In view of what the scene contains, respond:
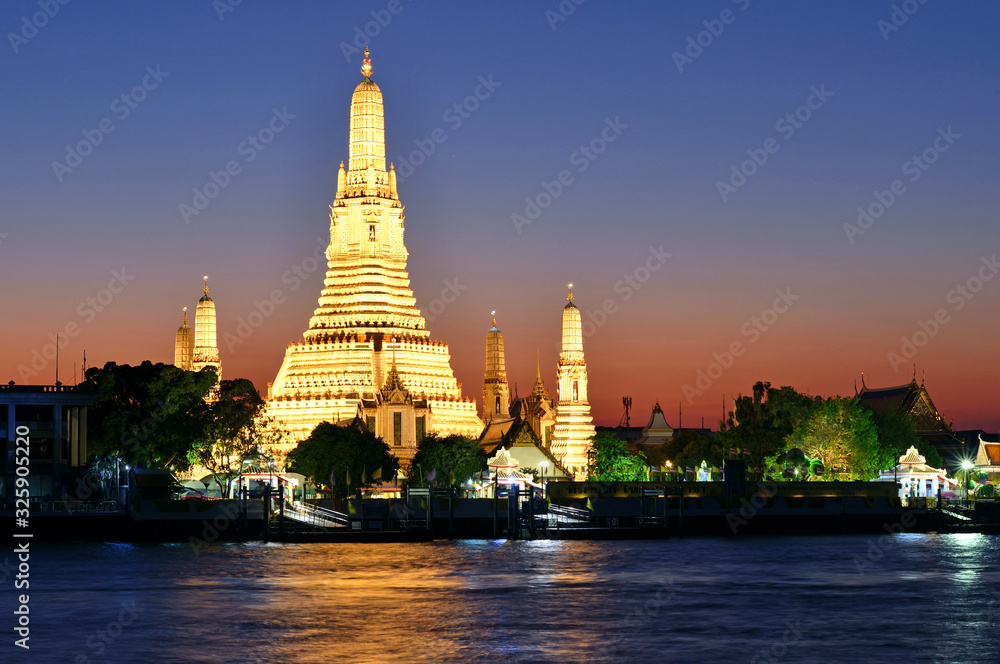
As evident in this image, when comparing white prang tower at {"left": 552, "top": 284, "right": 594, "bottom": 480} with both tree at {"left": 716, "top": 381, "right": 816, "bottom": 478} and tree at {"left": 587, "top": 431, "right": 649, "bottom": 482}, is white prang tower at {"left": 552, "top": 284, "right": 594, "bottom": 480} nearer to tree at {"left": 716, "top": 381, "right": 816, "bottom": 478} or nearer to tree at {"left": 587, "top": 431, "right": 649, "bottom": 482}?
tree at {"left": 587, "top": 431, "right": 649, "bottom": 482}

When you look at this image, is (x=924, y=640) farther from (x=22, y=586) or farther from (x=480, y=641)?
(x=22, y=586)

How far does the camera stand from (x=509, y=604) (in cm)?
5838

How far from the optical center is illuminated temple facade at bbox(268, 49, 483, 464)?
137750 millimetres

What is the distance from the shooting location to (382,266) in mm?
142125

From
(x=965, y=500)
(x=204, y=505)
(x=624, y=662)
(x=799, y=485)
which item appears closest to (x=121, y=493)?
(x=204, y=505)

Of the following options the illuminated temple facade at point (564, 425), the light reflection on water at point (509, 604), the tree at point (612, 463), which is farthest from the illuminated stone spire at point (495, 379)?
the light reflection on water at point (509, 604)

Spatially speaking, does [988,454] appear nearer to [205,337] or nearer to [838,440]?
[838,440]

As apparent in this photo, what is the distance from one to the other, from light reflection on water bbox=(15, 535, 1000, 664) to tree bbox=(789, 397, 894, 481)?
32283 mm

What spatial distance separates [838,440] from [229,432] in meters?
41.6

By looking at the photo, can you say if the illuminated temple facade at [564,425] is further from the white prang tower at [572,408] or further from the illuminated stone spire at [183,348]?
the illuminated stone spire at [183,348]

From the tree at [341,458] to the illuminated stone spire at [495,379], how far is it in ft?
128

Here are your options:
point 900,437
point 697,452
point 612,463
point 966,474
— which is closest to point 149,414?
point 612,463

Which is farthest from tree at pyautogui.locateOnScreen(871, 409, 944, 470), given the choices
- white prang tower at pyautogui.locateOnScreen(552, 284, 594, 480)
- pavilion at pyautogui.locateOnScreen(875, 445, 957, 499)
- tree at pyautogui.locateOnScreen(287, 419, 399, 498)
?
tree at pyautogui.locateOnScreen(287, 419, 399, 498)

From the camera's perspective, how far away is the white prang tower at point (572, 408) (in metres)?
148
